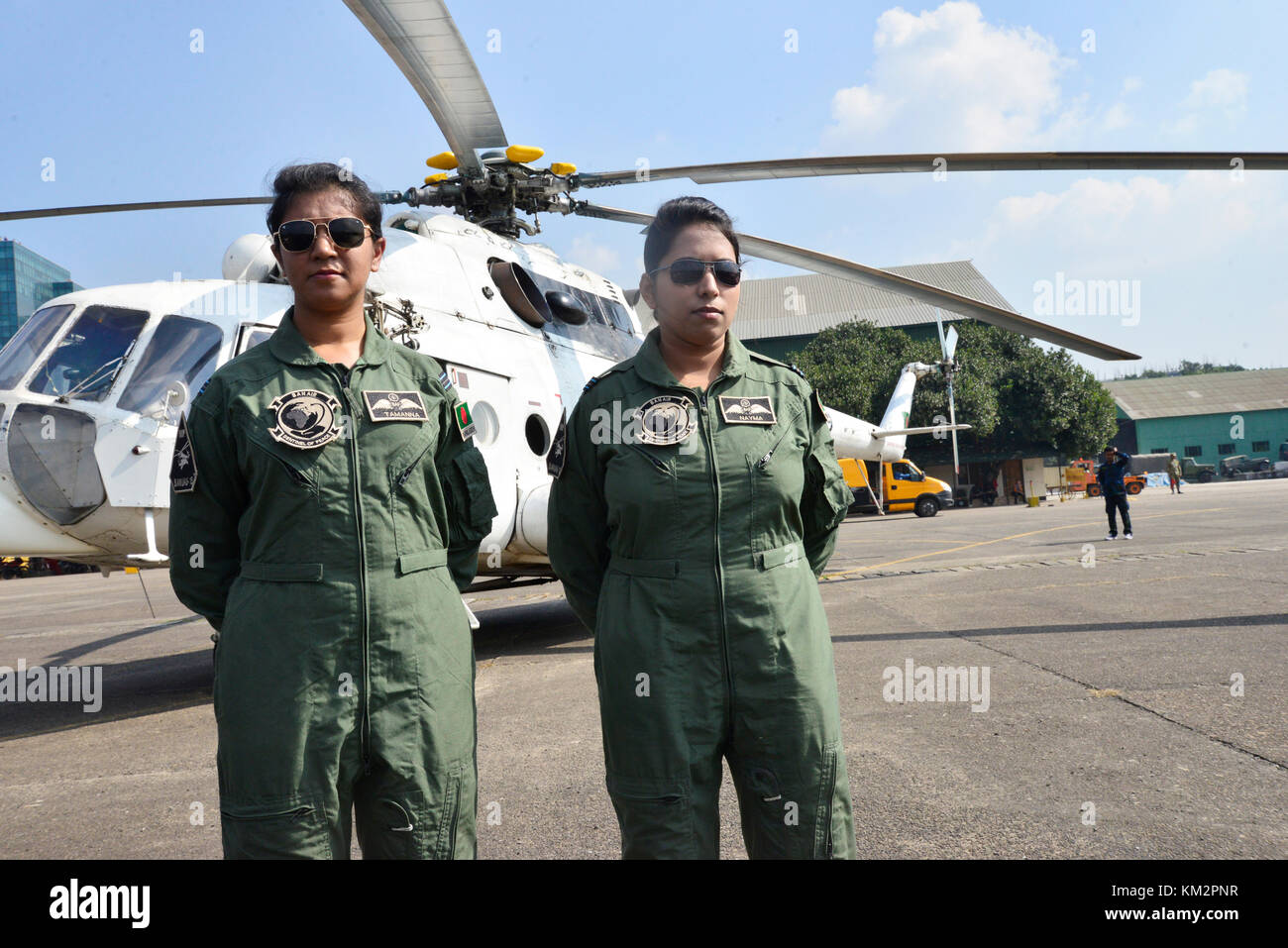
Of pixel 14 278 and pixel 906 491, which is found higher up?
pixel 14 278

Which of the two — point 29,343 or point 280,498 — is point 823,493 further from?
point 29,343

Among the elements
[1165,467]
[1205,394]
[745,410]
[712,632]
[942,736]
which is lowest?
[942,736]

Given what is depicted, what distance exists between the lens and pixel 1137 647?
→ 5.91m

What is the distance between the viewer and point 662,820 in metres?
1.88

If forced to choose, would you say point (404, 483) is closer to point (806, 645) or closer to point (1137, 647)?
point (806, 645)

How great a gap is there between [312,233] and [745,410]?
109 centimetres

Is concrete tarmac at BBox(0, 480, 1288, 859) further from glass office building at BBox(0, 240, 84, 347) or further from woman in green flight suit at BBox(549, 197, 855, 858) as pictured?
glass office building at BBox(0, 240, 84, 347)

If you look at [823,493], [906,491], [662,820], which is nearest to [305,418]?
[662,820]

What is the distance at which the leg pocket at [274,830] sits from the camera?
5.69ft

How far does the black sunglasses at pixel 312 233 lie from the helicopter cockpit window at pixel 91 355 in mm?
3836

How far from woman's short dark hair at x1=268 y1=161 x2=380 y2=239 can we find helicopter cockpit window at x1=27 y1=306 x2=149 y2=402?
370cm

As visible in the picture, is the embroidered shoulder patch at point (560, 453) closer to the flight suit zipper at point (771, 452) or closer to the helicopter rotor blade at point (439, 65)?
the flight suit zipper at point (771, 452)

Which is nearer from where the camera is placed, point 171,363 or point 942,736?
point 942,736
